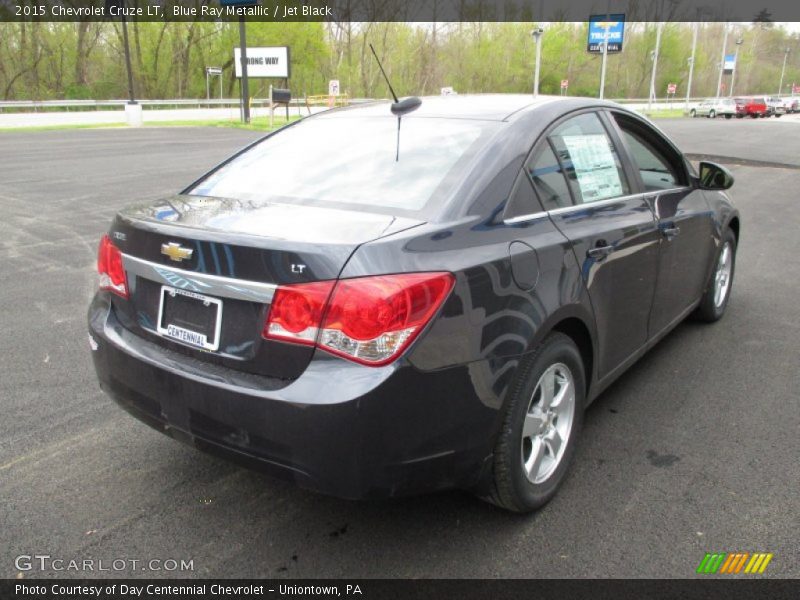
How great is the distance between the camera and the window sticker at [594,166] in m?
3.07

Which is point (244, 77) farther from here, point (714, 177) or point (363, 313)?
point (363, 313)

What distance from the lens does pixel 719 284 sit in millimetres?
4980

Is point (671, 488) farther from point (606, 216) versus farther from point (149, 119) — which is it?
point (149, 119)

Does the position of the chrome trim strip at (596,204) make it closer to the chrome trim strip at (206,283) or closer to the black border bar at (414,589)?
the chrome trim strip at (206,283)

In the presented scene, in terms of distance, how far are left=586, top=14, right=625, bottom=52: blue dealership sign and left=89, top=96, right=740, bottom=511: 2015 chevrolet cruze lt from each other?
57790 mm

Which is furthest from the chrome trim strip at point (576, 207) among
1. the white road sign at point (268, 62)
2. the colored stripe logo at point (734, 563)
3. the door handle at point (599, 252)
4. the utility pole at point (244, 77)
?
the white road sign at point (268, 62)

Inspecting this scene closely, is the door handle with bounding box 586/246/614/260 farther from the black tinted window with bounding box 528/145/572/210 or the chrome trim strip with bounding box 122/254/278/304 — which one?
the chrome trim strip with bounding box 122/254/278/304

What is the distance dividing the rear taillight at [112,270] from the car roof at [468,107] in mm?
1402

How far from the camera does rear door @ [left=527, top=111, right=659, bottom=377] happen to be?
9.30 ft

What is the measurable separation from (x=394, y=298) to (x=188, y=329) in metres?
0.81

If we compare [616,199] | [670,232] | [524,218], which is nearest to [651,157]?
[670,232]

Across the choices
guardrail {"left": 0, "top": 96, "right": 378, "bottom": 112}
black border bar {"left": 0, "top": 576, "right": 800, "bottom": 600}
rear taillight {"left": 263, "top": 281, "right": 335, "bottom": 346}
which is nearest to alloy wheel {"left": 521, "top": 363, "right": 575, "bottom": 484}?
black border bar {"left": 0, "top": 576, "right": 800, "bottom": 600}

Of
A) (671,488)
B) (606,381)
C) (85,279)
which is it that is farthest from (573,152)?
(85,279)

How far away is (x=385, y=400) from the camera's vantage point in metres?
2.06
